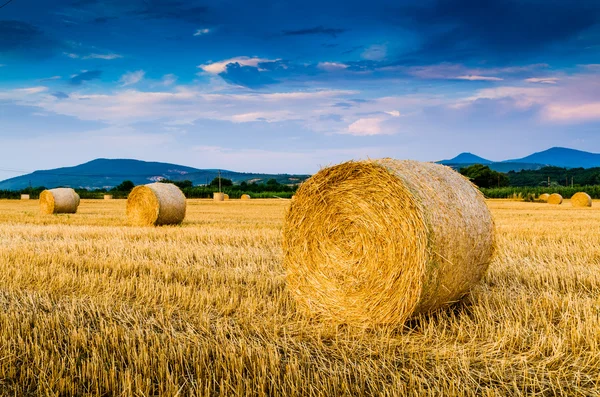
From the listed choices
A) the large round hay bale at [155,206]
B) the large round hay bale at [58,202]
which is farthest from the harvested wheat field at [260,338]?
the large round hay bale at [58,202]

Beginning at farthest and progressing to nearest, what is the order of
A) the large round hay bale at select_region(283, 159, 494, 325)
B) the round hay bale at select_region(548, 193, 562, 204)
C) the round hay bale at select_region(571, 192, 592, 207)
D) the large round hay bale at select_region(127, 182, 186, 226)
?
the round hay bale at select_region(548, 193, 562, 204), the round hay bale at select_region(571, 192, 592, 207), the large round hay bale at select_region(127, 182, 186, 226), the large round hay bale at select_region(283, 159, 494, 325)

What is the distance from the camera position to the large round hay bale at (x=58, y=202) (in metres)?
21.4

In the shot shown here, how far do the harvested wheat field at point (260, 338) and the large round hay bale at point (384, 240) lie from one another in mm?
279

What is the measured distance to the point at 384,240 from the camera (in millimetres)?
5328

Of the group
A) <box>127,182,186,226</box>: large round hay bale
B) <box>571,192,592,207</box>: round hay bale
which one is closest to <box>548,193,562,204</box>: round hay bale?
<box>571,192,592,207</box>: round hay bale

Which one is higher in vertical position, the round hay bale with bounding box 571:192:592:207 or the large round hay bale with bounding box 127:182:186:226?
the large round hay bale with bounding box 127:182:186:226

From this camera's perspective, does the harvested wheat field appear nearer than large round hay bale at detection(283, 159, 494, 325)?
Yes

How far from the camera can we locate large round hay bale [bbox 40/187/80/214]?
21.4 metres

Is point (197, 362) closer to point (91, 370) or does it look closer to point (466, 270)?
point (91, 370)

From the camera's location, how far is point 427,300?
195 inches

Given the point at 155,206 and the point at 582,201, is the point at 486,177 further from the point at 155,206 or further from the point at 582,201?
the point at 155,206

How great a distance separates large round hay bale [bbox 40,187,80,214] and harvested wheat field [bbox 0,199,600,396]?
14773 mm

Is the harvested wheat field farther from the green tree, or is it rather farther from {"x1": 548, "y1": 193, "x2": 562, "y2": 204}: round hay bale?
the green tree

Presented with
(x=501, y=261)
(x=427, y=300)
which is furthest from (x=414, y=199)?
(x=501, y=261)
